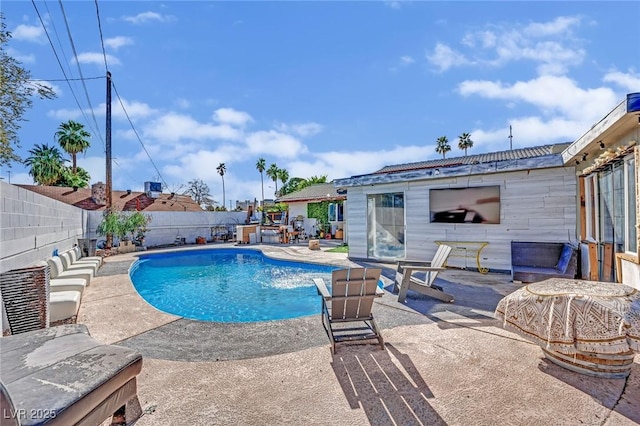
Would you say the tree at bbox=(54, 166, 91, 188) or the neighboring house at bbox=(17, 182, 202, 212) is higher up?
the tree at bbox=(54, 166, 91, 188)

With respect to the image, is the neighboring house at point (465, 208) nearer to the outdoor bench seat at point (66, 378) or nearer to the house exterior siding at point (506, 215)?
the house exterior siding at point (506, 215)

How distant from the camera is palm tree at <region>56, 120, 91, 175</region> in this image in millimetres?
25000

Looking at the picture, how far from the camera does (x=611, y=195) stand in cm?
528

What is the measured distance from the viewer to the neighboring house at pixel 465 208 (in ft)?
24.3

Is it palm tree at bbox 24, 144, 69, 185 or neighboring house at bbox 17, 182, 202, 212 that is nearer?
neighboring house at bbox 17, 182, 202, 212

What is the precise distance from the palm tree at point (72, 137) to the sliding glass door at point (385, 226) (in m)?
27.4

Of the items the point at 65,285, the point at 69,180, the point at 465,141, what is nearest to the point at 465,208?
the point at 65,285

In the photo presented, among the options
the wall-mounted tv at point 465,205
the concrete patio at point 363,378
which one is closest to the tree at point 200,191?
the wall-mounted tv at point 465,205

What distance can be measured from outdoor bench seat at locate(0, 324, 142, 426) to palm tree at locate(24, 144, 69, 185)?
92.2ft

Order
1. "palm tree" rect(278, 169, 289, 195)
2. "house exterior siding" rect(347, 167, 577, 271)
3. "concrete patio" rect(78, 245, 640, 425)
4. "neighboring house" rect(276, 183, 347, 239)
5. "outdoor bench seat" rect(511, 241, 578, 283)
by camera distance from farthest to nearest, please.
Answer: "palm tree" rect(278, 169, 289, 195) < "neighboring house" rect(276, 183, 347, 239) < "house exterior siding" rect(347, 167, 577, 271) < "outdoor bench seat" rect(511, 241, 578, 283) < "concrete patio" rect(78, 245, 640, 425)

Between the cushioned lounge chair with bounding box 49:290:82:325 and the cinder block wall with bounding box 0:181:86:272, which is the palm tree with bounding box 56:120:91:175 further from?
the cushioned lounge chair with bounding box 49:290:82:325

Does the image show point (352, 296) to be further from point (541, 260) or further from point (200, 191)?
point (200, 191)

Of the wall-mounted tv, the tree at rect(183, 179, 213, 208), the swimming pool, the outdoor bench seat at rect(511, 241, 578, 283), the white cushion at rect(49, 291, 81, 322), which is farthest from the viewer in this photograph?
the tree at rect(183, 179, 213, 208)

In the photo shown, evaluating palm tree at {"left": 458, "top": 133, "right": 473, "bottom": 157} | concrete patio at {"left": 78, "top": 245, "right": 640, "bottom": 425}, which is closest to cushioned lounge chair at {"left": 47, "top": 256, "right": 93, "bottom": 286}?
concrete patio at {"left": 78, "top": 245, "right": 640, "bottom": 425}
